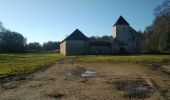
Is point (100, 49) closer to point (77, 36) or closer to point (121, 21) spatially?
point (77, 36)

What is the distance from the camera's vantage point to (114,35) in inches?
3767

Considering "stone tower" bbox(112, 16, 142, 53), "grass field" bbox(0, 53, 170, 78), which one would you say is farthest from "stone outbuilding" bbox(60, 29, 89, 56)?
"grass field" bbox(0, 53, 170, 78)

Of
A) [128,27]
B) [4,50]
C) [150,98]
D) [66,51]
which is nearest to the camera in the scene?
[150,98]

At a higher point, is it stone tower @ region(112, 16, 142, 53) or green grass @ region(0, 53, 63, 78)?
stone tower @ region(112, 16, 142, 53)

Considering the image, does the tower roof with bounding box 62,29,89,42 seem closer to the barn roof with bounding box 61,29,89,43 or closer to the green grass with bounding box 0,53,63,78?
the barn roof with bounding box 61,29,89,43

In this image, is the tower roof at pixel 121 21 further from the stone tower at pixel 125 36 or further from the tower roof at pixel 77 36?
the tower roof at pixel 77 36

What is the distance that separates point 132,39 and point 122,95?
87094 millimetres

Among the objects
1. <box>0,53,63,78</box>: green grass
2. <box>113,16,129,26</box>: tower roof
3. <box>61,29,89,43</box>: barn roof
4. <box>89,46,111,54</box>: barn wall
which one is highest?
<box>113,16,129,26</box>: tower roof

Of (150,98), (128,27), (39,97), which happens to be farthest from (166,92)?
(128,27)

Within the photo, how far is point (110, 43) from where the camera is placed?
88.6m

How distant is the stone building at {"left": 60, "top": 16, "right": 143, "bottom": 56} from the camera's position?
265ft

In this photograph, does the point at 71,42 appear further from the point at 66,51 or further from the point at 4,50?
the point at 4,50

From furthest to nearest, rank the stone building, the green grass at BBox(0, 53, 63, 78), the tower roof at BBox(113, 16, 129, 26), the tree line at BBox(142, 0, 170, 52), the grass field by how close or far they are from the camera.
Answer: the tower roof at BBox(113, 16, 129, 26) < the stone building < the tree line at BBox(142, 0, 170, 52) < the grass field < the green grass at BBox(0, 53, 63, 78)

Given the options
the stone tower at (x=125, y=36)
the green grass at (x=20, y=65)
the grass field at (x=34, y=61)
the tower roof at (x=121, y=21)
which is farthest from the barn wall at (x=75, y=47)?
the green grass at (x=20, y=65)
